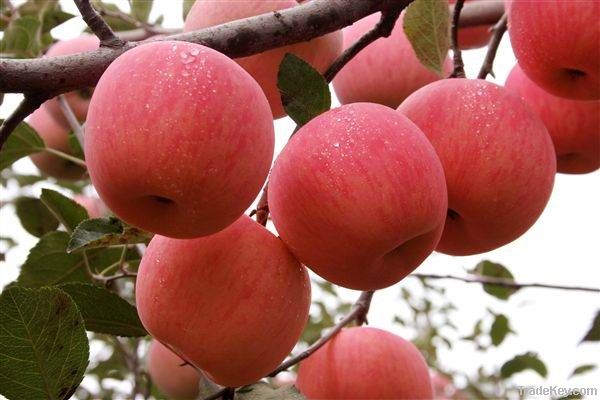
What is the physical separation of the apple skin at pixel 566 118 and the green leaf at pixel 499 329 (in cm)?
96

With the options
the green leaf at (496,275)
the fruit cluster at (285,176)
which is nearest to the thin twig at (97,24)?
the fruit cluster at (285,176)

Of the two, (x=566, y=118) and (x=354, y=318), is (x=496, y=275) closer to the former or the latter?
(x=354, y=318)

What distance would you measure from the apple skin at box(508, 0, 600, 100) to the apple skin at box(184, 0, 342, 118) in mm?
280

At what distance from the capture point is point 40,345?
2.65 ft

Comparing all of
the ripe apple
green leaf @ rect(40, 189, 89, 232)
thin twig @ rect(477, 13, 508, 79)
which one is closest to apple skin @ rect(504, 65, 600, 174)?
thin twig @ rect(477, 13, 508, 79)

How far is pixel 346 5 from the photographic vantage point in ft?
2.99

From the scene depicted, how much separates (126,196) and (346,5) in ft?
1.23

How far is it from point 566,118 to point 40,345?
903 mm

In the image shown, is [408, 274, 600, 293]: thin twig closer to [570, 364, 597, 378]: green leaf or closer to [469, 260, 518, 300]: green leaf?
[469, 260, 518, 300]: green leaf

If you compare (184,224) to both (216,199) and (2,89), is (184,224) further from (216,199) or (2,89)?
(2,89)

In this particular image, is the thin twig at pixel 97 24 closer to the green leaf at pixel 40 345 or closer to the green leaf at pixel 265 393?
the green leaf at pixel 40 345

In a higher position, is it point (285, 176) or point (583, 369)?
point (285, 176)

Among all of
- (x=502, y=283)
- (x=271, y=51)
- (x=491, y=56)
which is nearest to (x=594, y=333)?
(x=502, y=283)

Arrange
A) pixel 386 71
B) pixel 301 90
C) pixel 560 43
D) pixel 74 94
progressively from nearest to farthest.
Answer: pixel 301 90, pixel 560 43, pixel 386 71, pixel 74 94
